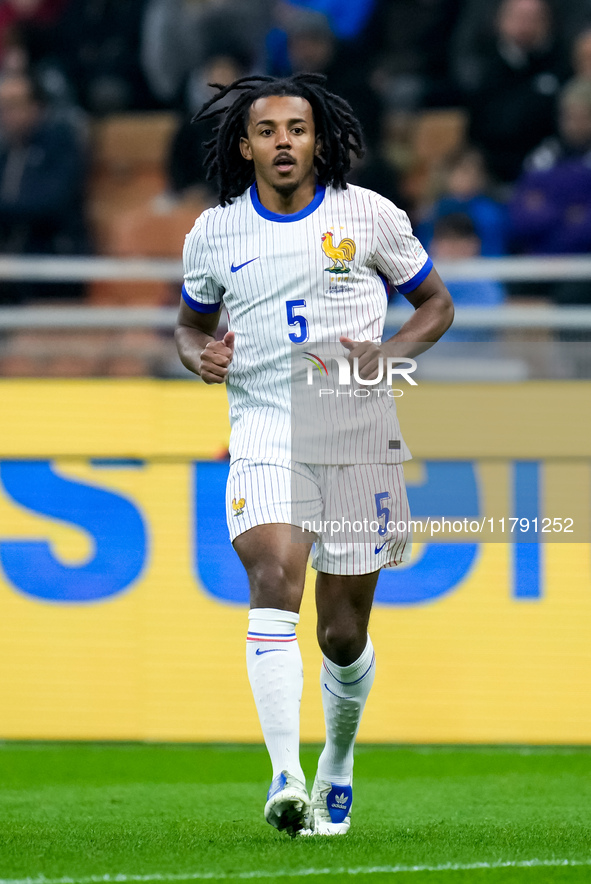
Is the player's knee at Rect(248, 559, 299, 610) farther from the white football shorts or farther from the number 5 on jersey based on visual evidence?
the number 5 on jersey

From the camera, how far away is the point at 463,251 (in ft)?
27.7

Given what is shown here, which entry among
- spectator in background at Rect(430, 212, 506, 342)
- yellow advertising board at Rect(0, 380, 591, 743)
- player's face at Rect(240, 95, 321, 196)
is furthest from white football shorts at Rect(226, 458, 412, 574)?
spectator in background at Rect(430, 212, 506, 342)

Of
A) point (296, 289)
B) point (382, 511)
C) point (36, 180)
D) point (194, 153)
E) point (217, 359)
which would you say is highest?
point (194, 153)

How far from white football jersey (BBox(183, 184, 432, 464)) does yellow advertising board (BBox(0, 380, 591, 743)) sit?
105 inches

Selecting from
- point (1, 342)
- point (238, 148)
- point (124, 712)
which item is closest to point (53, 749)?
point (124, 712)

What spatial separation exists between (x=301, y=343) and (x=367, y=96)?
5720 millimetres

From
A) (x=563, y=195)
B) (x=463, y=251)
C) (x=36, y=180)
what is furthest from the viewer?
(x=36, y=180)

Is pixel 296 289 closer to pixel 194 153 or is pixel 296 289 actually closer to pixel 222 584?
pixel 222 584

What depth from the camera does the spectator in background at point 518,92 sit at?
9211 mm

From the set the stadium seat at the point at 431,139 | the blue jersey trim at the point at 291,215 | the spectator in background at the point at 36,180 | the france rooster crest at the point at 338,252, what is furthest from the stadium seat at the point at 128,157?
the france rooster crest at the point at 338,252

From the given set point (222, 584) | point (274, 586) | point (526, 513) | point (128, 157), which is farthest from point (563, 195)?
point (274, 586)

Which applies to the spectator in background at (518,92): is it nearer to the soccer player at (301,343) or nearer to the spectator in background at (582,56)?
the spectator in background at (582,56)

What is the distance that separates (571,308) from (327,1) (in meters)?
3.53

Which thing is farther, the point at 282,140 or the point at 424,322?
the point at 424,322
